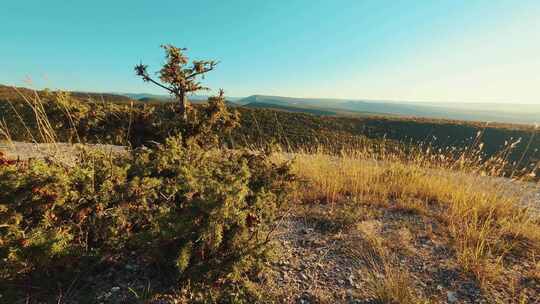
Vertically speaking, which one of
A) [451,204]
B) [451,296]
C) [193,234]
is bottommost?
[451,296]

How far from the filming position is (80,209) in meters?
1.91

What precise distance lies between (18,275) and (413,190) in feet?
18.4

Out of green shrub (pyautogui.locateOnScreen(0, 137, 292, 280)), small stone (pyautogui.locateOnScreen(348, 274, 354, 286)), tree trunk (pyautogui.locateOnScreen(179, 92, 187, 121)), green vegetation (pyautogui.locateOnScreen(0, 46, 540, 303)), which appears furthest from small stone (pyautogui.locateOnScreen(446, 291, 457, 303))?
tree trunk (pyautogui.locateOnScreen(179, 92, 187, 121))

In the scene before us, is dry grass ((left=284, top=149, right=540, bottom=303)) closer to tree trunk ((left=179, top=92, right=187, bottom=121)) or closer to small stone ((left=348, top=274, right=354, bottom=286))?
small stone ((left=348, top=274, right=354, bottom=286))

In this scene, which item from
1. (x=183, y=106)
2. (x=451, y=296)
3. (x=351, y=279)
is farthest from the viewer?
(x=183, y=106)

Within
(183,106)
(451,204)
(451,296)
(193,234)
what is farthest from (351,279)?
(183,106)

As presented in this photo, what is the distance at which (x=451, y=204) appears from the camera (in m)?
4.11

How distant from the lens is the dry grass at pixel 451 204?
2.52m

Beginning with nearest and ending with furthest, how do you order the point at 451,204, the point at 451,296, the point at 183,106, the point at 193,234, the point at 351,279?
the point at 193,234 < the point at 451,296 < the point at 351,279 < the point at 183,106 < the point at 451,204

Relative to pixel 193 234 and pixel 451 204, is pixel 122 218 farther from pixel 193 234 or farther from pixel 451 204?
pixel 451 204

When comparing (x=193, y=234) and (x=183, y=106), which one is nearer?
(x=193, y=234)

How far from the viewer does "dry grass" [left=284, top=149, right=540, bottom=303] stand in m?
2.52

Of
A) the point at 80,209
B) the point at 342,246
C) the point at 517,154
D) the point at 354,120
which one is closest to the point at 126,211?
the point at 80,209

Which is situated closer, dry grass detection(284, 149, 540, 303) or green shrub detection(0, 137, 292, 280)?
green shrub detection(0, 137, 292, 280)
